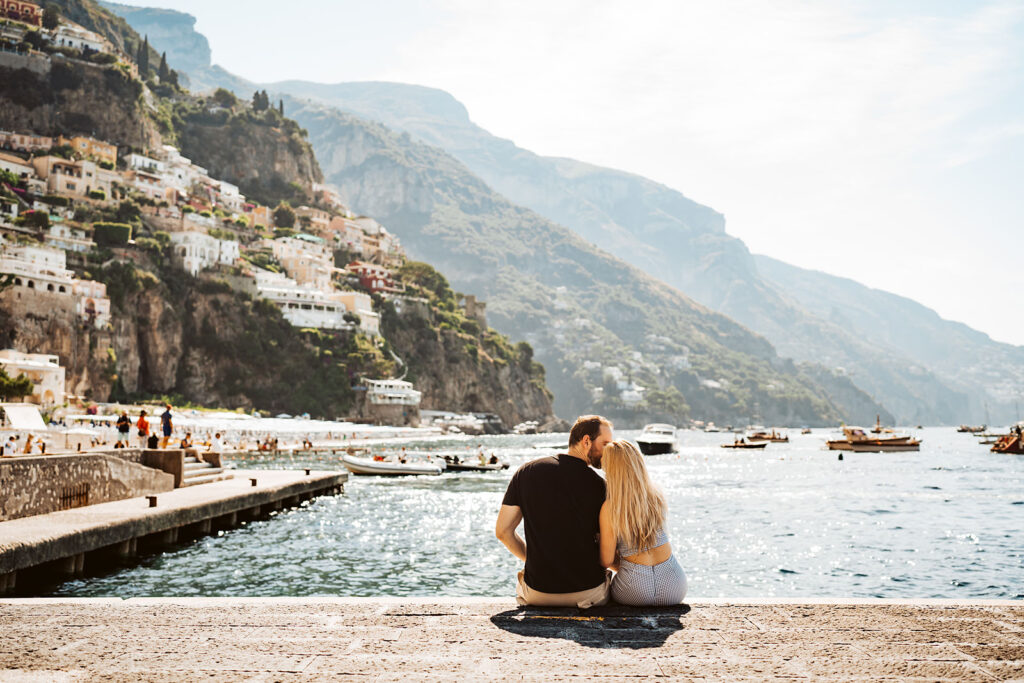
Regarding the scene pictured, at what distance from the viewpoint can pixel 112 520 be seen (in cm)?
1738

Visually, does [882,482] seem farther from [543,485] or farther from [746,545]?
[543,485]

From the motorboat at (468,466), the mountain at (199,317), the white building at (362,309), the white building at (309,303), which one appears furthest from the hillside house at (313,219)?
A: the motorboat at (468,466)

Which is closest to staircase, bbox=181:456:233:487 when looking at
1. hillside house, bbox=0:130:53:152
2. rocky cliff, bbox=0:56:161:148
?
hillside house, bbox=0:130:53:152

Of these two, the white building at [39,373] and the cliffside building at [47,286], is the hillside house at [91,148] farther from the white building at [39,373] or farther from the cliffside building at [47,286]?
the white building at [39,373]

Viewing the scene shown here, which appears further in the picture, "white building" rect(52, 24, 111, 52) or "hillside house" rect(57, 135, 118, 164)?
"white building" rect(52, 24, 111, 52)

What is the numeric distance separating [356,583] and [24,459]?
783 centimetres

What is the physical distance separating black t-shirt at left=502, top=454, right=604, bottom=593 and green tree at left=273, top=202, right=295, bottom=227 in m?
163

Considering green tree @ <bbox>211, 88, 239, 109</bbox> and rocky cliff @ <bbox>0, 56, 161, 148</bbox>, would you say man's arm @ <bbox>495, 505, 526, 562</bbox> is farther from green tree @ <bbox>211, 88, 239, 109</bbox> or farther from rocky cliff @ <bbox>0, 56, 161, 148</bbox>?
green tree @ <bbox>211, 88, 239, 109</bbox>

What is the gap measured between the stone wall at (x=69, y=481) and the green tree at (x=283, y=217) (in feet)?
467

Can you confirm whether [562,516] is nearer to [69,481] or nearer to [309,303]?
[69,481]

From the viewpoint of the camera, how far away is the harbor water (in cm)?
1808

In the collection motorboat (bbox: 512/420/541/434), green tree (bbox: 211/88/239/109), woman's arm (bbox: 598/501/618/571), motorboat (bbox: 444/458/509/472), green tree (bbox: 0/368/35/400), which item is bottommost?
motorboat (bbox: 512/420/541/434)

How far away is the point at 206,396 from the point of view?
107750mm

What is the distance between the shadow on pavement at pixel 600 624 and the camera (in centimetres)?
595
